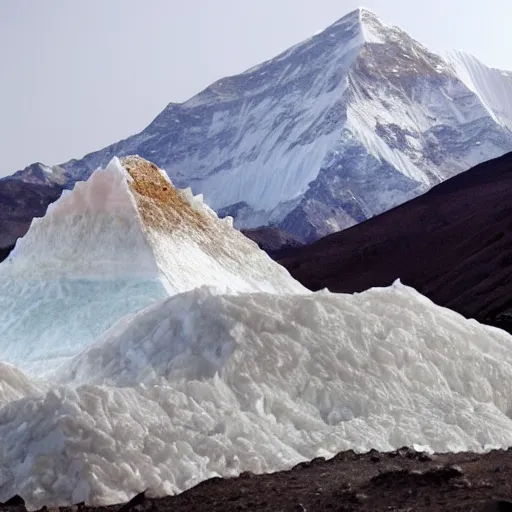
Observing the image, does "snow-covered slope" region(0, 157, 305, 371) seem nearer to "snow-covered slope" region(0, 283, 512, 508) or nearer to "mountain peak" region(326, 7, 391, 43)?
"snow-covered slope" region(0, 283, 512, 508)

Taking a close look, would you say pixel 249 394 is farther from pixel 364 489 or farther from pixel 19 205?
pixel 19 205

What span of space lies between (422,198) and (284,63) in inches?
4721

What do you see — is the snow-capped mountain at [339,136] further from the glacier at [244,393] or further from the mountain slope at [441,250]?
the glacier at [244,393]

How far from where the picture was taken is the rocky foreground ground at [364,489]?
518 centimetres

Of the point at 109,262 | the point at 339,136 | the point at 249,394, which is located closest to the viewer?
the point at 249,394

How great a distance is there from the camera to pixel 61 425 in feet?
21.5

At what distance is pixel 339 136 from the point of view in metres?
165

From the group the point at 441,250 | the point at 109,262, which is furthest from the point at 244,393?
the point at 441,250

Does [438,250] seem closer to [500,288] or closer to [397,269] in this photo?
[397,269]

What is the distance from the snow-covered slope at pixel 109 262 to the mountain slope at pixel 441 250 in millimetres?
17686

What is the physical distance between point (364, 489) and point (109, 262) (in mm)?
9268

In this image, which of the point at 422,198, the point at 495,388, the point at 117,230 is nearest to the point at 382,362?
the point at 495,388

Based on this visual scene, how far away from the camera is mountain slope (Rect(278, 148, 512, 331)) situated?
43.4 m

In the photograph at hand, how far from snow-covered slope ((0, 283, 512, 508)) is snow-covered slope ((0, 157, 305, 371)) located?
13.1 feet
